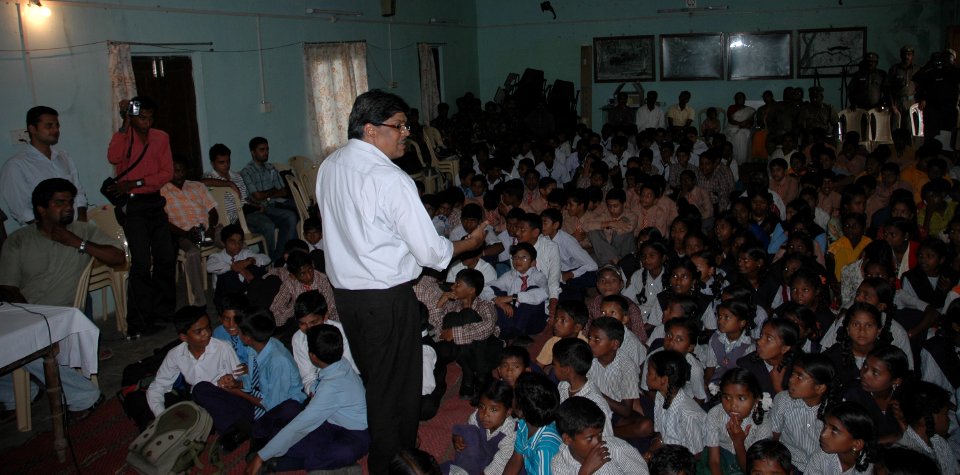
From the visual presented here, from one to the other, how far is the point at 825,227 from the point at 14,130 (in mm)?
5724

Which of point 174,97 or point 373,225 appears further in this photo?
point 174,97

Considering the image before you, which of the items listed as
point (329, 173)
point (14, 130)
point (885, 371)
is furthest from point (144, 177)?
point (885, 371)

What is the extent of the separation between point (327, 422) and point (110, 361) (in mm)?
1994

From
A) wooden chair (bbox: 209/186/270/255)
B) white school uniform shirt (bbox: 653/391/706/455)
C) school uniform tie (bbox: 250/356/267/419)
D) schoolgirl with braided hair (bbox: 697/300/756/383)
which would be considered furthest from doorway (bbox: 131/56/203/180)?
white school uniform shirt (bbox: 653/391/706/455)

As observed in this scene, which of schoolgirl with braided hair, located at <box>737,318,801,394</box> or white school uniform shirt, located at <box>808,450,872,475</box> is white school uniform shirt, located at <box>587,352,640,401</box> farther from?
white school uniform shirt, located at <box>808,450,872,475</box>

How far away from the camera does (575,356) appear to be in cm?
305

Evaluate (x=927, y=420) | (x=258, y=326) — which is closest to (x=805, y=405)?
(x=927, y=420)

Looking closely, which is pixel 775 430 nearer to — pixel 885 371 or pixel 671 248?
pixel 885 371

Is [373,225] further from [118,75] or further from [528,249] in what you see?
[118,75]

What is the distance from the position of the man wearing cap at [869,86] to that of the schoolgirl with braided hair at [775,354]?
26.0 feet

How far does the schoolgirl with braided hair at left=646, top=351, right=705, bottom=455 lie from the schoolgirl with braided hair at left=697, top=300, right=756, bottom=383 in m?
Result: 0.48

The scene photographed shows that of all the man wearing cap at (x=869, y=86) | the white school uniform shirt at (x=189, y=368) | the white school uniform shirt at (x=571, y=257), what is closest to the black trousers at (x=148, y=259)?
the white school uniform shirt at (x=189, y=368)

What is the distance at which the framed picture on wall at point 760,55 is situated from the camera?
11641 millimetres

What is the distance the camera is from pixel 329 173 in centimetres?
242
